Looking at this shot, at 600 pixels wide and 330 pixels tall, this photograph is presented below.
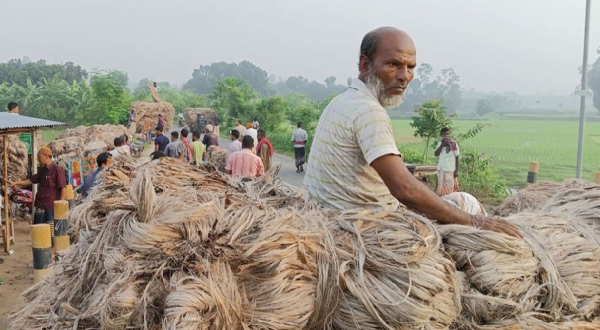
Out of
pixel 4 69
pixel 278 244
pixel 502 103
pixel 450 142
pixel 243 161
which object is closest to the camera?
pixel 278 244

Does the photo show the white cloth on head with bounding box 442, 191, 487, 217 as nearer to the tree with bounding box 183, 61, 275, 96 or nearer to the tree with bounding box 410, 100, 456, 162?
the tree with bounding box 410, 100, 456, 162

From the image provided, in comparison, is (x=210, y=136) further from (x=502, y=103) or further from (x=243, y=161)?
(x=502, y=103)

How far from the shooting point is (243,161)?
8211 millimetres

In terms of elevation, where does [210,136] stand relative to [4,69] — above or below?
below

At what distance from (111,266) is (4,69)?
57316 millimetres

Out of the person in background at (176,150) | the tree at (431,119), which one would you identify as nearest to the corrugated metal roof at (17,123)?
the person in background at (176,150)

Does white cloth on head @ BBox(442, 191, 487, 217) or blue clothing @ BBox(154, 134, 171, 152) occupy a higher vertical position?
white cloth on head @ BBox(442, 191, 487, 217)

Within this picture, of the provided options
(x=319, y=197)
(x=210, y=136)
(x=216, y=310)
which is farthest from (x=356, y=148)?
(x=210, y=136)

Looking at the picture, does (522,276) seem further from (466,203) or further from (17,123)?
(17,123)

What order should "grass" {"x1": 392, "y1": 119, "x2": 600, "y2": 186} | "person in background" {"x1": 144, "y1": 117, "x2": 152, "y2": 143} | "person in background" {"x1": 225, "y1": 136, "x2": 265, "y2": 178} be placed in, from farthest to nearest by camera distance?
"person in background" {"x1": 144, "y1": 117, "x2": 152, "y2": 143} → "grass" {"x1": 392, "y1": 119, "x2": 600, "y2": 186} → "person in background" {"x1": 225, "y1": 136, "x2": 265, "y2": 178}

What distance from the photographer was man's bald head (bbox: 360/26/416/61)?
7.73ft

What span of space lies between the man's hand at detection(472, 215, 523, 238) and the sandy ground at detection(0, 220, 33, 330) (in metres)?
4.84

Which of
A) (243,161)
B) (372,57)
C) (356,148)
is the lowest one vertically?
(243,161)

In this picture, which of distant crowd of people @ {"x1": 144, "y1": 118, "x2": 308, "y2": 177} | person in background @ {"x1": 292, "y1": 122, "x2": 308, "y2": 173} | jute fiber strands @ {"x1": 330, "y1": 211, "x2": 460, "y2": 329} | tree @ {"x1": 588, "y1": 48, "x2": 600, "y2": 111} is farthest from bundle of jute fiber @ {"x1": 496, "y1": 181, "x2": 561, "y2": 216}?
tree @ {"x1": 588, "y1": 48, "x2": 600, "y2": 111}
